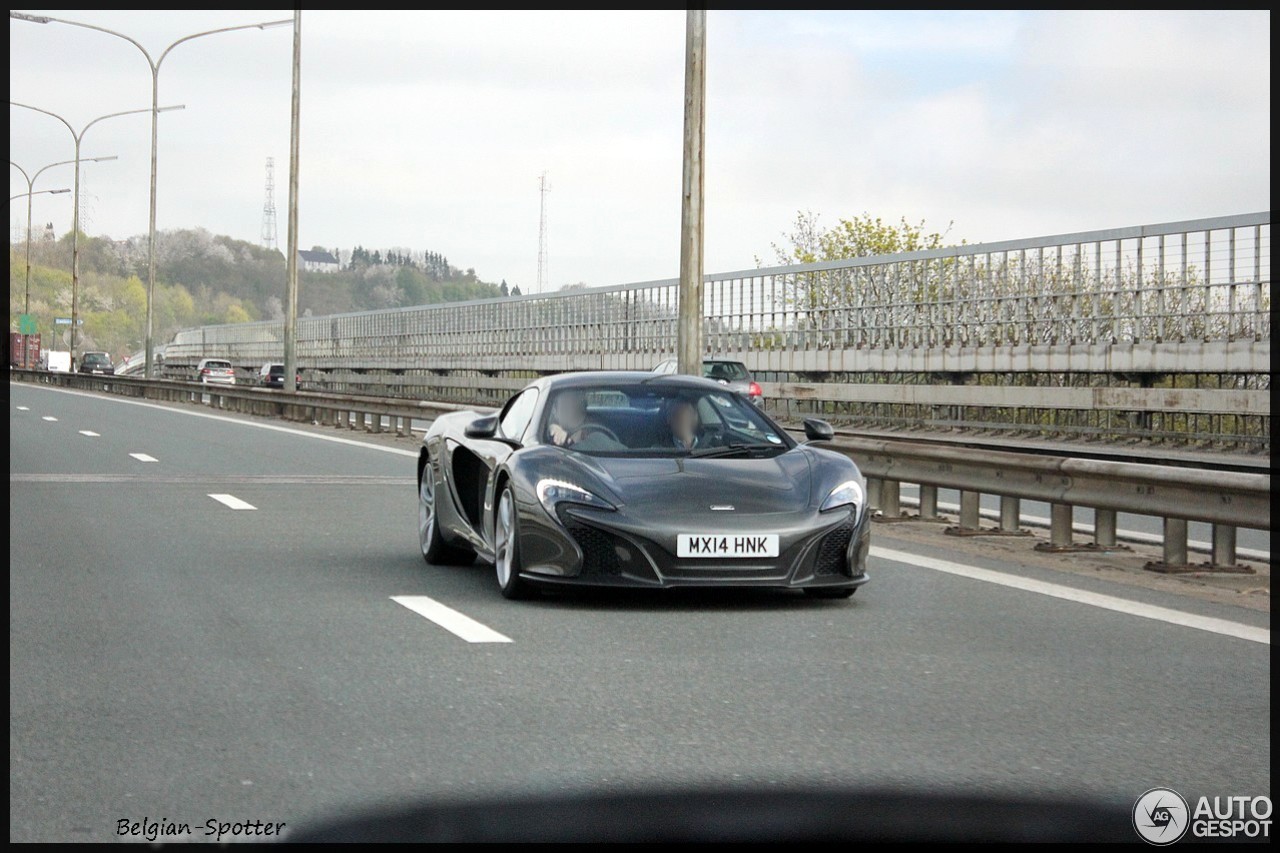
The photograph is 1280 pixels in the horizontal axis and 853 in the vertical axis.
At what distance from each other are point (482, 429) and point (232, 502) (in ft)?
20.3

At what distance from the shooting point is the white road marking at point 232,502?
15391 millimetres

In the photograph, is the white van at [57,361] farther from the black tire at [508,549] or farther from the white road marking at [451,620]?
the white road marking at [451,620]

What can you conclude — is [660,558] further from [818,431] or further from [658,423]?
[818,431]

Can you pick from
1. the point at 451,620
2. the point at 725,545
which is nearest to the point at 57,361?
the point at 451,620

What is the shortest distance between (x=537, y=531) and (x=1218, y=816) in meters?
4.87

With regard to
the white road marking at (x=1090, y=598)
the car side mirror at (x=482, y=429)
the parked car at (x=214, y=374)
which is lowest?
the white road marking at (x=1090, y=598)

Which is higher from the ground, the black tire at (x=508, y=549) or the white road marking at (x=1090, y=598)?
the black tire at (x=508, y=549)

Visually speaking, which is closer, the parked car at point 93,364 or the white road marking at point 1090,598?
the white road marking at point 1090,598

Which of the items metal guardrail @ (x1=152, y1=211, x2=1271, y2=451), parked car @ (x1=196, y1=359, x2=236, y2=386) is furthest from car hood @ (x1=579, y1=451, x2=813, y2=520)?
→ parked car @ (x1=196, y1=359, x2=236, y2=386)

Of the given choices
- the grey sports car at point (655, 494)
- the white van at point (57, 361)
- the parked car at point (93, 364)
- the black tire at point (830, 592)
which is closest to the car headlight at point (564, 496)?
the grey sports car at point (655, 494)

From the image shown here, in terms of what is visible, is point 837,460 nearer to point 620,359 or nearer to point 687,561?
point 687,561

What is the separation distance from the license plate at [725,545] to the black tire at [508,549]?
36.2 inches

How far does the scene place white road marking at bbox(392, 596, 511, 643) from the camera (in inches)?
319

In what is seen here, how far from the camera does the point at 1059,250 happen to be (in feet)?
102
